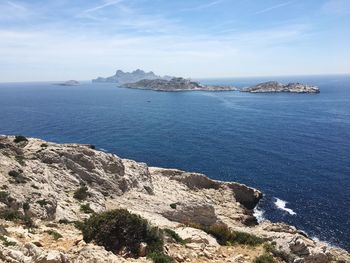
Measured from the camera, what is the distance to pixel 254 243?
106 ft

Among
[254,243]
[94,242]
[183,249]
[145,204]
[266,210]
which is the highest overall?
[94,242]

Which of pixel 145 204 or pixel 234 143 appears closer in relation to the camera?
pixel 145 204

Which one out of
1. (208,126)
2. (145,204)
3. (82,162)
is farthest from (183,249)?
(208,126)

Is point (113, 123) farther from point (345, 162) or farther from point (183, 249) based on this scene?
point (183, 249)

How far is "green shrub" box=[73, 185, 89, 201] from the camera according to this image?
44.8m

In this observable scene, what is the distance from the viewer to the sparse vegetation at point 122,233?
24125 millimetres

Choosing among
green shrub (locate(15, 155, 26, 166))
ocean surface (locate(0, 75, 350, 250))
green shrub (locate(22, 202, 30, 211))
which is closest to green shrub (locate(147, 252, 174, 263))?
green shrub (locate(22, 202, 30, 211))

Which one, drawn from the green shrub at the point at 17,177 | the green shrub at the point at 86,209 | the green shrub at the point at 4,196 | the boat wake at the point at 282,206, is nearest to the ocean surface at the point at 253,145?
the boat wake at the point at 282,206

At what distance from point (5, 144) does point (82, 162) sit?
35.8 ft

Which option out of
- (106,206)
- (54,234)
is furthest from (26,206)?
(106,206)

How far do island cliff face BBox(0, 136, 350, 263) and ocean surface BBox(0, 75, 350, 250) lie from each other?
35.0 feet

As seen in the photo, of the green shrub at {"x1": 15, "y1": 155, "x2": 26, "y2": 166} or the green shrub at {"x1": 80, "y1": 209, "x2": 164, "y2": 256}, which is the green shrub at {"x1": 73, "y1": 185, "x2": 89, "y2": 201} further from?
the green shrub at {"x1": 80, "y1": 209, "x2": 164, "y2": 256}

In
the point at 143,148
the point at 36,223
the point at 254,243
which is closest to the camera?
the point at 36,223

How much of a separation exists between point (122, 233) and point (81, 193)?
72.9ft
